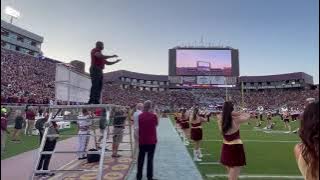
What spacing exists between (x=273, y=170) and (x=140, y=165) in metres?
3.87

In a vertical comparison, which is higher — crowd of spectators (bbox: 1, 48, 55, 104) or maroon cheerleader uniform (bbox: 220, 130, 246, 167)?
crowd of spectators (bbox: 1, 48, 55, 104)

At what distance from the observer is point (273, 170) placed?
11320mm

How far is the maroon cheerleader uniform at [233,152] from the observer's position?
7758mm

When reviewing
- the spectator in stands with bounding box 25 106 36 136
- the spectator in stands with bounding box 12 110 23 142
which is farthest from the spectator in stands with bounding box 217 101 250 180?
the spectator in stands with bounding box 25 106 36 136

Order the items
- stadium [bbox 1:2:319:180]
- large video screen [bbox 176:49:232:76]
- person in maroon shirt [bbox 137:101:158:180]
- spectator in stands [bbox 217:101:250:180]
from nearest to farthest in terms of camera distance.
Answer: spectator in stands [bbox 217:101:250:180] < person in maroon shirt [bbox 137:101:158:180] < stadium [bbox 1:2:319:180] < large video screen [bbox 176:49:232:76]

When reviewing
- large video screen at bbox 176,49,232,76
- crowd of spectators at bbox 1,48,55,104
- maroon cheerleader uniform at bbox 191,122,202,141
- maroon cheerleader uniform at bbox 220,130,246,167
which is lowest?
maroon cheerleader uniform at bbox 220,130,246,167

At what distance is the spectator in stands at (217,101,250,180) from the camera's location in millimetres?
7676

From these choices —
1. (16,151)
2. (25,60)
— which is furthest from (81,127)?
(25,60)

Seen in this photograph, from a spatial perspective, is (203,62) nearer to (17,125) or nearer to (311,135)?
(17,125)

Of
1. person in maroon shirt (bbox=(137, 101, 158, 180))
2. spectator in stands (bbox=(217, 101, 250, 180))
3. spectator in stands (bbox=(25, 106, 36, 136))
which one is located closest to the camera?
spectator in stands (bbox=(217, 101, 250, 180))

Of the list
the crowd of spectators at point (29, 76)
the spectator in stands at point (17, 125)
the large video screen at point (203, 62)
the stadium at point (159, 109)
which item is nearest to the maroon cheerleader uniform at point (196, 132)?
the stadium at point (159, 109)

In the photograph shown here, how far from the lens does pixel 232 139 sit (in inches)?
311

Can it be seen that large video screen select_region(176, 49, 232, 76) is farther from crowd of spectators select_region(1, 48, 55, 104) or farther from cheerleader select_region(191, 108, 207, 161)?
cheerleader select_region(191, 108, 207, 161)

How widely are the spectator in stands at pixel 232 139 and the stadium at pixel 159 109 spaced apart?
4.40 ft
